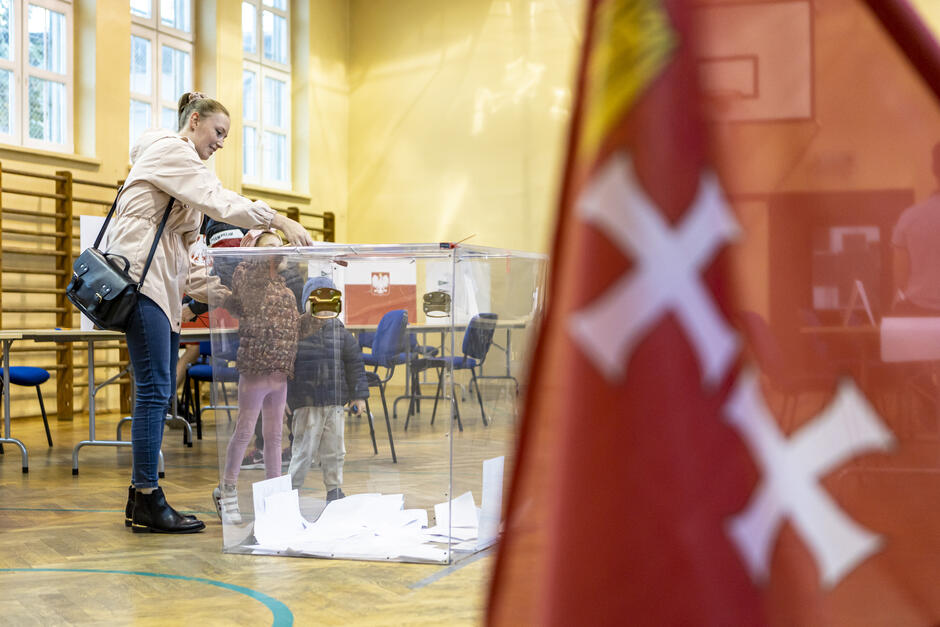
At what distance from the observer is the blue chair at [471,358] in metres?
2.67

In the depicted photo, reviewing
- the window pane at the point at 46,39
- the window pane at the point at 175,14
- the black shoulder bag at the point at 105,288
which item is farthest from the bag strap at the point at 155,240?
the window pane at the point at 175,14

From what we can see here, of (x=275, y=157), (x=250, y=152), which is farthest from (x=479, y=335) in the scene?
(x=275, y=157)

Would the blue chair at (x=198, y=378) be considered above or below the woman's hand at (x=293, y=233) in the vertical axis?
below

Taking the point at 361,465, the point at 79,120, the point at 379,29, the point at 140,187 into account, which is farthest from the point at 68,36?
the point at 361,465

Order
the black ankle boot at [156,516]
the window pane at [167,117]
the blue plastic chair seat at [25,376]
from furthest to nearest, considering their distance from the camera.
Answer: the window pane at [167,117] → the blue plastic chair seat at [25,376] → the black ankle boot at [156,516]

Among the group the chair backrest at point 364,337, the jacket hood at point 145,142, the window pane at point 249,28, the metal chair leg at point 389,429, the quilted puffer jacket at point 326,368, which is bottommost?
the metal chair leg at point 389,429

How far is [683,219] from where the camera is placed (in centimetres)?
56

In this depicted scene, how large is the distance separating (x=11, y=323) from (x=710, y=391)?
7077 millimetres

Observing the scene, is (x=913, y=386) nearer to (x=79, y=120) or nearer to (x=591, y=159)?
(x=591, y=159)

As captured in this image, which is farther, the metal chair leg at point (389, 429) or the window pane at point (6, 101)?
the window pane at point (6, 101)

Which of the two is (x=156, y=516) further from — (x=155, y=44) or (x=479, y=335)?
(x=155, y=44)

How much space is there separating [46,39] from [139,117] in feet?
3.32

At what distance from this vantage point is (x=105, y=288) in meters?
2.66

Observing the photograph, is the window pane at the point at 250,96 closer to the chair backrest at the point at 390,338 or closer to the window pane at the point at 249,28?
the window pane at the point at 249,28
